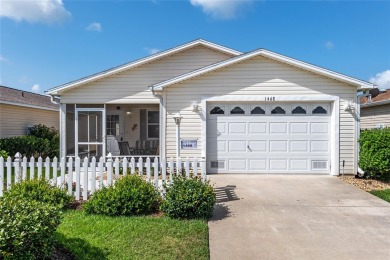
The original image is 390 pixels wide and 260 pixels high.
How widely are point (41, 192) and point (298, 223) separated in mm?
5059

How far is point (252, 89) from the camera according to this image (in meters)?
9.06

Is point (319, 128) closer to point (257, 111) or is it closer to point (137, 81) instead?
point (257, 111)

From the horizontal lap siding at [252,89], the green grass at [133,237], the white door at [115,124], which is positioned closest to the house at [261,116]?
the horizontal lap siding at [252,89]

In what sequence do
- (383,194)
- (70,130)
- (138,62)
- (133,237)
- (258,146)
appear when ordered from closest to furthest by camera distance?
(133,237) < (383,194) < (258,146) < (138,62) < (70,130)

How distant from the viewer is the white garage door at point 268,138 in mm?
9062

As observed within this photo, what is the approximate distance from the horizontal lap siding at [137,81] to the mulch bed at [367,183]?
718 cm

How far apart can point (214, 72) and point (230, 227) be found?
600 centimetres

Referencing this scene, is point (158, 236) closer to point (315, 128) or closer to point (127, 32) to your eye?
point (315, 128)

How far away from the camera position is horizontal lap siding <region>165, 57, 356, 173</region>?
888 centimetres

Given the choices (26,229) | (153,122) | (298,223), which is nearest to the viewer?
(26,229)

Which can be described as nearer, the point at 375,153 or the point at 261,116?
the point at 375,153

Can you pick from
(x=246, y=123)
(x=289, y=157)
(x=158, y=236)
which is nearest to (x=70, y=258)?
(x=158, y=236)

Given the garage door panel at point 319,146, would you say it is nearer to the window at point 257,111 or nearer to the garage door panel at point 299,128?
the garage door panel at point 299,128

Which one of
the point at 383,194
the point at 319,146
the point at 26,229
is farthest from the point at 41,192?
the point at 319,146
